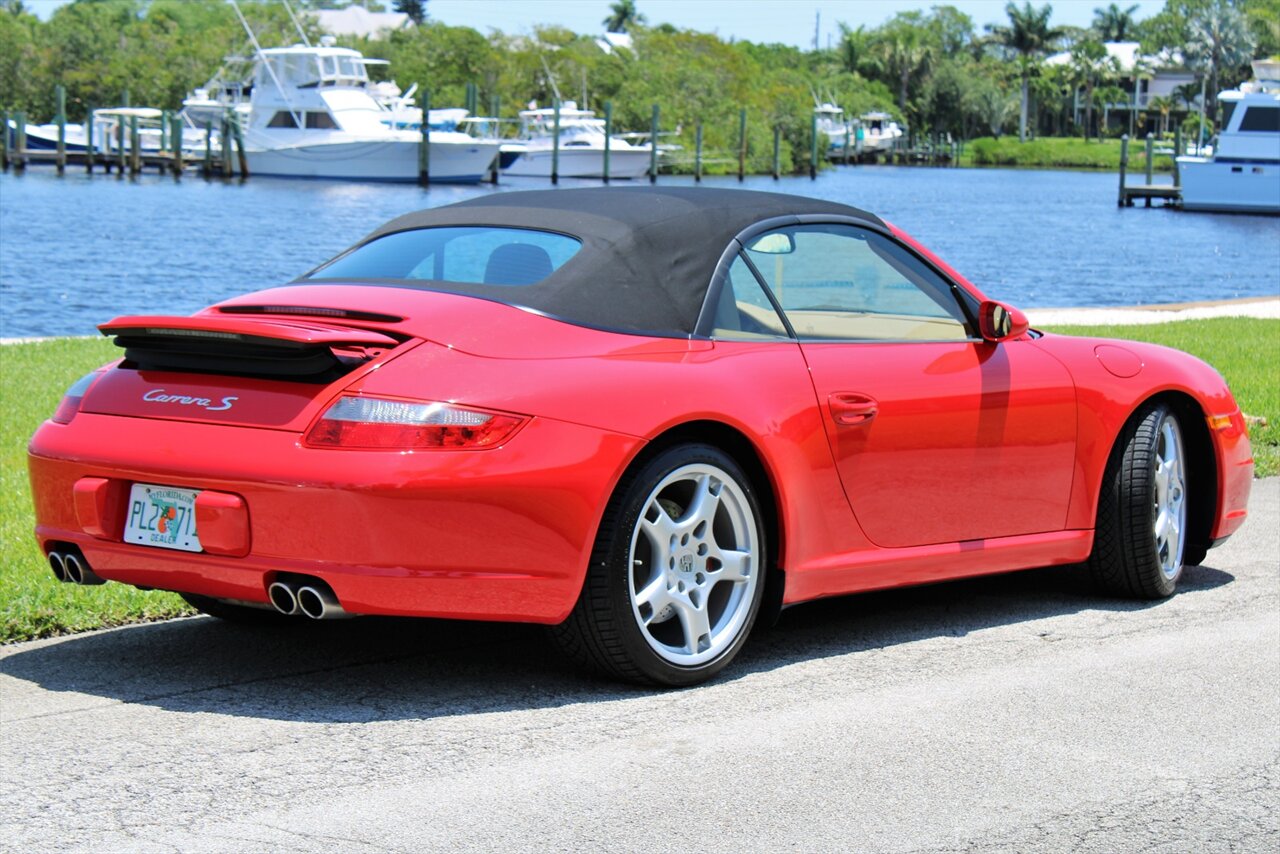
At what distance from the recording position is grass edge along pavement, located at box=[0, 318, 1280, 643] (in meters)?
5.76

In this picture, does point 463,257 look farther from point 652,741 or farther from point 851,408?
point 652,741

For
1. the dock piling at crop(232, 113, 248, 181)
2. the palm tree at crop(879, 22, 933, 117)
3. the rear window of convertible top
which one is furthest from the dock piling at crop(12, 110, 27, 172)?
→ the palm tree at crop(879, 22, 933, 117)

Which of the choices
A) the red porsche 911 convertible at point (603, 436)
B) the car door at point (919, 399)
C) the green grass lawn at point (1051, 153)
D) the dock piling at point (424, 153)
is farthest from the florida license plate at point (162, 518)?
the green grass lawn at point (1051, 153)

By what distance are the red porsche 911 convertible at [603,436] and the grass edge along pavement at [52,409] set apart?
1.56 feet

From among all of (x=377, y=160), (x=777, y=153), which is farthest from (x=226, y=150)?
(x=777, y=153)

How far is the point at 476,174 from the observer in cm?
7919

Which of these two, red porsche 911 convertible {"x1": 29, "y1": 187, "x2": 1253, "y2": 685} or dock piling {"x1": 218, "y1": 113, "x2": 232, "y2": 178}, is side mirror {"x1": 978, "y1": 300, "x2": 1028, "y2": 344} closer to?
red porsche 911 convertible {"x1": 29, "y1": 187, "x2": 1253, "y2": 685}

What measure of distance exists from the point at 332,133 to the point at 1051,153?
80470 mm

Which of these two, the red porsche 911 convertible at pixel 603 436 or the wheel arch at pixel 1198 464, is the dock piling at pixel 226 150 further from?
the red porsche 911 convertible at pixel 603 436

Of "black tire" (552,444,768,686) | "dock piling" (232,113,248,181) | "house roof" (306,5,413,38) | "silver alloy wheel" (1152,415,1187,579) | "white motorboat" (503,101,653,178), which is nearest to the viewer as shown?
"black tire" (552,444,768,686)

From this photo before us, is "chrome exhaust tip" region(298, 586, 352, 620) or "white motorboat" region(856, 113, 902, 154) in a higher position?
"white motorboat" region(856, 113, 902, 154)

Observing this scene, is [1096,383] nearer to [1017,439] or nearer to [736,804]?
[1017,439]

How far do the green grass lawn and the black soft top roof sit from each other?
13348 centimetres

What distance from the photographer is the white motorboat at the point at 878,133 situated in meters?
142
